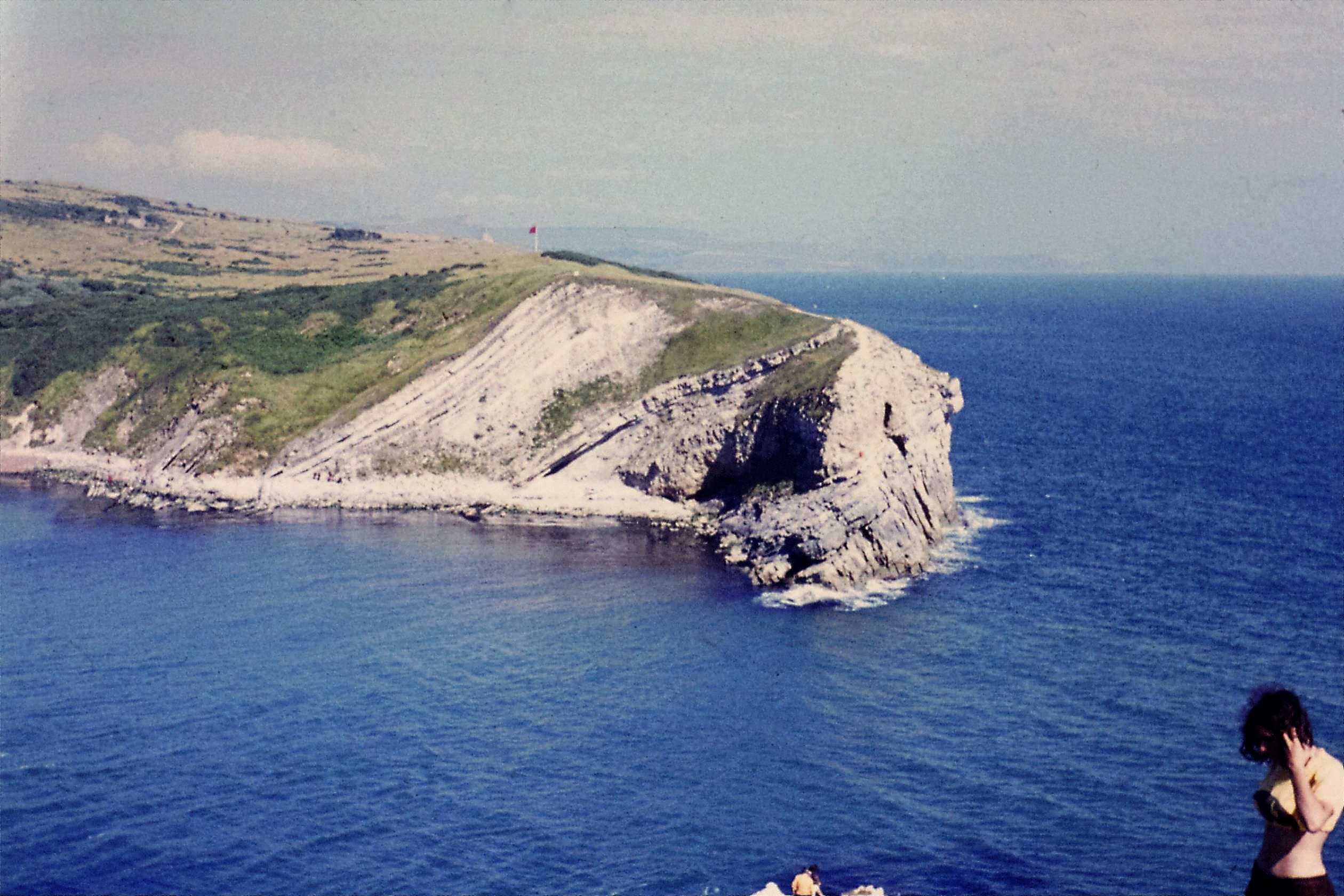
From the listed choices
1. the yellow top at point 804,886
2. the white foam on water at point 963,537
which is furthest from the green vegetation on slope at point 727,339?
the yellow top at point 804,886

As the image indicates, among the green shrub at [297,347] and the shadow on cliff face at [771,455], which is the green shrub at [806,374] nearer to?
the shadow on cliff face at [771,455]

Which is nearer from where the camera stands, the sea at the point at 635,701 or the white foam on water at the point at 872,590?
the sea at the point at 635,701

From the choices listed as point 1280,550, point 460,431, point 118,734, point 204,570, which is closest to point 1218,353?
point 1280,550

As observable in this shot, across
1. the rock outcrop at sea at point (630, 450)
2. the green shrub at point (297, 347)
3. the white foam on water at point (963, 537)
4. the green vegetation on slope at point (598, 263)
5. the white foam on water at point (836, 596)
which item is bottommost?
the white foam on water at point (836, 596)

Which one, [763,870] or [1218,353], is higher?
[1218,353]

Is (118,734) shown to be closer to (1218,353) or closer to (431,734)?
(431,734)

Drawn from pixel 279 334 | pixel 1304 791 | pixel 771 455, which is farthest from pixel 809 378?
pixel 1304 791

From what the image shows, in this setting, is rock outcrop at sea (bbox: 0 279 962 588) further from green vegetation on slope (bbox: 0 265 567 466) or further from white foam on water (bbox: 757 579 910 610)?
green vegetation on slope (bbox: 0 265 567 466)
